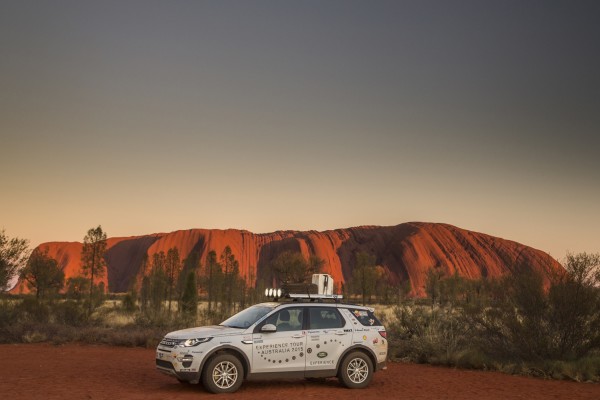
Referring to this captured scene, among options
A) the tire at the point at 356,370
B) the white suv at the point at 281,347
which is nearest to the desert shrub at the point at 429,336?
the tire at the point at 356,370

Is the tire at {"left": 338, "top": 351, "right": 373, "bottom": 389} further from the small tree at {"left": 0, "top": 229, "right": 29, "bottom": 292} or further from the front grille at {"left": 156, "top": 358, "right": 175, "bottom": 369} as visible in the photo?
the small tree at {"left": 0, "top": 229, "right": 29, "bottom": 292}

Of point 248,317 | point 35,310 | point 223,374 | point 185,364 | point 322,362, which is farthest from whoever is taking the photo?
point 35,310

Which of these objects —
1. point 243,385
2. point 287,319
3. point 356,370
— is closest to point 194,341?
point 287,319

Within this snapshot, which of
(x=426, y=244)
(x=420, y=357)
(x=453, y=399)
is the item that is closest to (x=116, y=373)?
(x=453, y=399)

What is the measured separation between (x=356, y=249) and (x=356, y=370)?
133 metres

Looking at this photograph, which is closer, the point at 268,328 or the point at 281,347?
the point at 268,328

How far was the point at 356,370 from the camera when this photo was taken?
12.9 m

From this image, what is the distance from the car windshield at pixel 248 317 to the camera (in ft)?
40.7

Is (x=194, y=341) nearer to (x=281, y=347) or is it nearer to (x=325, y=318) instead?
(x=281, y=347)

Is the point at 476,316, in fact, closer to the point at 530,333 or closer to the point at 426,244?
the point at 530,333

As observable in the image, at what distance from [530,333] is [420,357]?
11.9 ft

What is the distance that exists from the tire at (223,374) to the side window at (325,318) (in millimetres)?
1890

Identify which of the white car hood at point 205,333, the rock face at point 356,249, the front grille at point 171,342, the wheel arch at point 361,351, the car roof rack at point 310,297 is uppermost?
the rock face at point 356,249

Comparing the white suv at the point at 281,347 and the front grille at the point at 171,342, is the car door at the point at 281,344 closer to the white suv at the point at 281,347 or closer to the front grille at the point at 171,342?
the white suv at the point at 281,347
